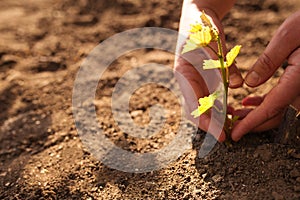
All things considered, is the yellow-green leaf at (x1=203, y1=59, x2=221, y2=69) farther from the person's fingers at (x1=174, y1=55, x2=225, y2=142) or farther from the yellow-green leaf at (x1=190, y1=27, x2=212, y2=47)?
the person's fingers at (x1=174, y1=55, x2=225, y2=142)

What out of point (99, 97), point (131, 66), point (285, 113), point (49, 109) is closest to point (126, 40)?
point (131, 66)

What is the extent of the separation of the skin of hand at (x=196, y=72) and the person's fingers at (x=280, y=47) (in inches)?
3.7

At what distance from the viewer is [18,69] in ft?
8.52

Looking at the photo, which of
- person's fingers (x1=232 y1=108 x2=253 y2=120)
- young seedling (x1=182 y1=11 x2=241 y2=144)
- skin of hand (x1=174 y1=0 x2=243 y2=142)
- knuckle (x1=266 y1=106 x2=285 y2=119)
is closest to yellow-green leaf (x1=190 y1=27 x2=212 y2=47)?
young seedling (x1=182 y1=11 x2=241 y2=144)

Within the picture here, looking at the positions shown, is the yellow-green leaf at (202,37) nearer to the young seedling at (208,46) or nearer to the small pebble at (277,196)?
the young seedling at (208,46)

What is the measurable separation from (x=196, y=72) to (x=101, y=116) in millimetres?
627

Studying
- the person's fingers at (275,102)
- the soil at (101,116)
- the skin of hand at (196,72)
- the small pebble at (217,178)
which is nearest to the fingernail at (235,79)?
the skin of hand at (196,72)

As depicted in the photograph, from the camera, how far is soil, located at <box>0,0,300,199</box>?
1638mm

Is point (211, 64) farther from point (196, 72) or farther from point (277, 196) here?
point (277, 196)

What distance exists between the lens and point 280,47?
5.34ft

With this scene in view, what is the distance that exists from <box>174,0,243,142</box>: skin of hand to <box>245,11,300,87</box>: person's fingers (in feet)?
0.31

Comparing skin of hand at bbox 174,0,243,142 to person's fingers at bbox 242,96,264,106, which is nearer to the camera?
skin of hand at bbox 174,0,243,142

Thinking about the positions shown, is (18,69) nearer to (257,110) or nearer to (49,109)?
(49,109)

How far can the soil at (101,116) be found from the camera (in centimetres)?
164
